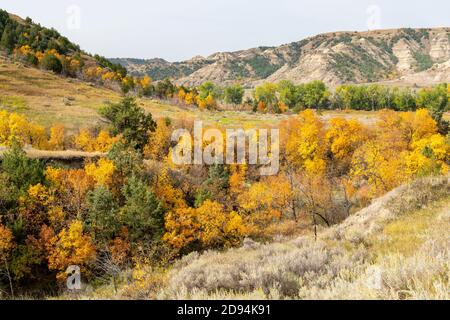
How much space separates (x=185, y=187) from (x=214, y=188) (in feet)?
13.5

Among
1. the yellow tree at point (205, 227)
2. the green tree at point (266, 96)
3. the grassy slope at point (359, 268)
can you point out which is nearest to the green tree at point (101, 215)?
the yellow tree at point (205, 227)

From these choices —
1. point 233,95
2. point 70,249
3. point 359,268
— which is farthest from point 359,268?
point 233,95

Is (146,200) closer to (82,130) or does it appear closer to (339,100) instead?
(82,130)

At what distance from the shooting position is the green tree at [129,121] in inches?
2277

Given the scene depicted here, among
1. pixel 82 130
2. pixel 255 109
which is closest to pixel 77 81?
pixel 82 130

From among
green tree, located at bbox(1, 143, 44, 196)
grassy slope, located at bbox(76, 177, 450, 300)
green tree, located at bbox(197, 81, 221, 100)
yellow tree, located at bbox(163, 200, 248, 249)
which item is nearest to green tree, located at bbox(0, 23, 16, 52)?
green tree, located at bbox(197, 81, 221, 100)

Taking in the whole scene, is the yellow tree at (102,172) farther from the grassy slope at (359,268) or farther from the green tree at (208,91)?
the green tree at (208,91)

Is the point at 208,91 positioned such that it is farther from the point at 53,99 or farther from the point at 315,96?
the point at 53,99

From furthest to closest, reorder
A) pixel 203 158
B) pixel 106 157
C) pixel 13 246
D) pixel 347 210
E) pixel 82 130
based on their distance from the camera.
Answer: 1. pixel 82 130
2. pixel 203 158
3. pixel 347 210
4. pixel 106 157
5. pixel 13 246

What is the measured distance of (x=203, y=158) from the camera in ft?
203

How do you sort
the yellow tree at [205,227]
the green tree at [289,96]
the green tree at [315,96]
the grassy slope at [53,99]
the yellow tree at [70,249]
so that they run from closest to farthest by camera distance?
the yellow tree at [70,249] → the yellow tree at [205,227] → the grassy slope at [53,99] → the green tree at [315,96] → the green tree at [289,96]

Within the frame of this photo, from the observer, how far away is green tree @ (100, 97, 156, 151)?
57844 millimetres

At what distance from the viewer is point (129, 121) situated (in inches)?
2308
